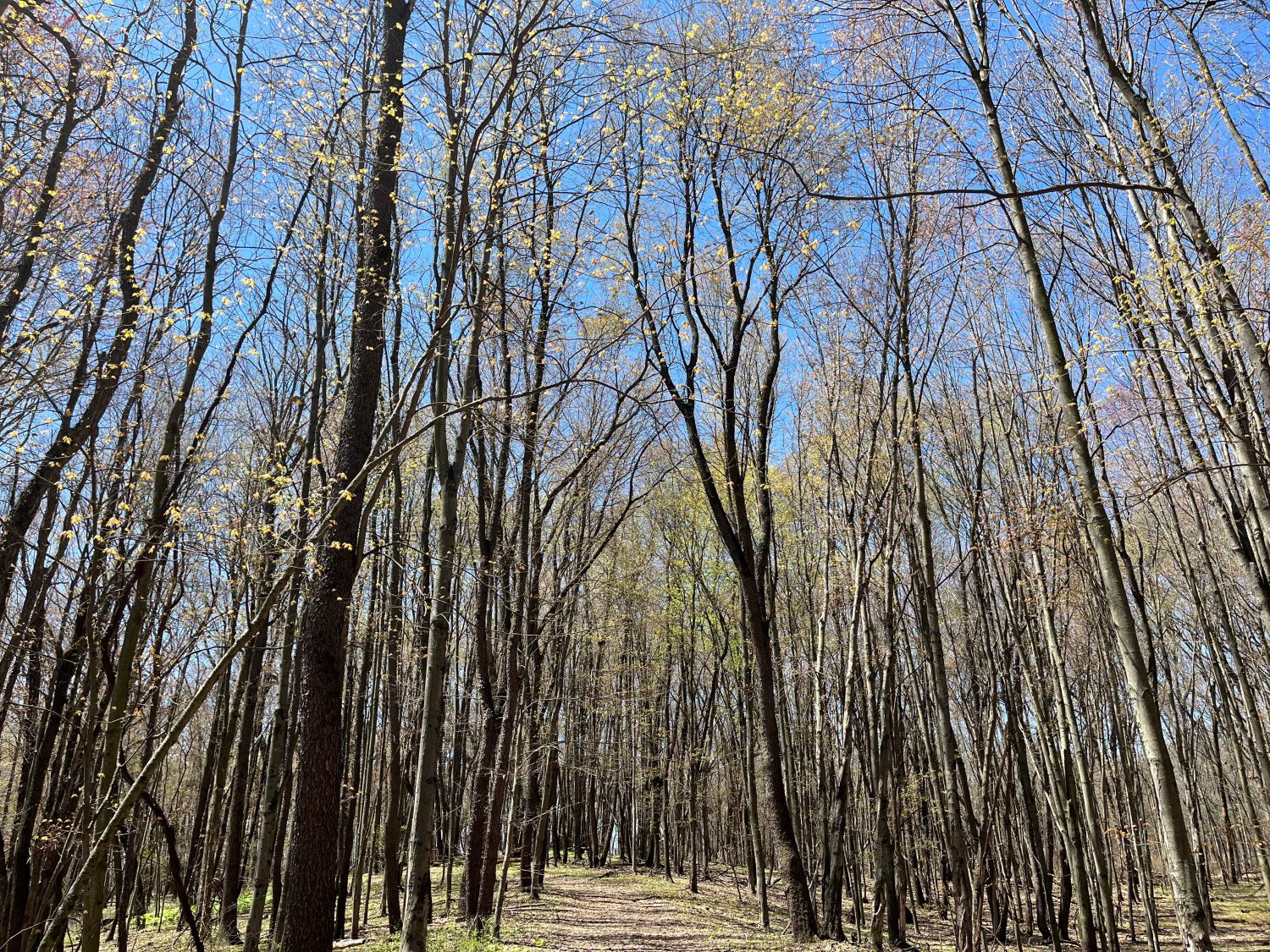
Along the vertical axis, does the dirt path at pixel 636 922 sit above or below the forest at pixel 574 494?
below

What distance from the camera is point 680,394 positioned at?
8.70 meters

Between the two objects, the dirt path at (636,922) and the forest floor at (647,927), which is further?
the dirt path at (636,922)

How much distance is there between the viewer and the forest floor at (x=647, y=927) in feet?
28.9

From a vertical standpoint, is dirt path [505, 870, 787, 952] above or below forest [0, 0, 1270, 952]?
below

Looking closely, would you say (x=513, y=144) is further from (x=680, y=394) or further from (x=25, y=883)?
(x=25, y=883)

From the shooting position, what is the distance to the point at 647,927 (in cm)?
1110

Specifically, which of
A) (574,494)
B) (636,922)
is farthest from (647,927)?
(574,494)

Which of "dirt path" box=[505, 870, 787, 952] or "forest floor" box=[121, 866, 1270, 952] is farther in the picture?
"dirt path" box=[505, 870, 787, 952]

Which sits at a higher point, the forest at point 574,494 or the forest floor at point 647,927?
the forest at point 574,494

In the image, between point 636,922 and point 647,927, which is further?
point 636,922

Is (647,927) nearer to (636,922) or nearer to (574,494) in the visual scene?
(636,922)

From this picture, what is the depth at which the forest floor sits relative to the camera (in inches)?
347

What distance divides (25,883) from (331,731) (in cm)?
391

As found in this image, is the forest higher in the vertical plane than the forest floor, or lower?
higher
